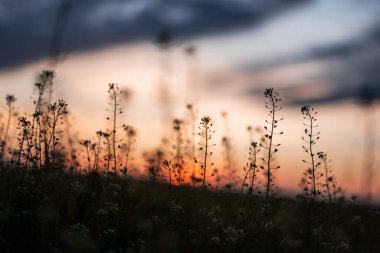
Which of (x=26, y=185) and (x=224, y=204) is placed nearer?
(x=26, y=185)

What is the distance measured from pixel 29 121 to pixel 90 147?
183cm

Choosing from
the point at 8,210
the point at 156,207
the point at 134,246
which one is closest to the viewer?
the point at 8,210

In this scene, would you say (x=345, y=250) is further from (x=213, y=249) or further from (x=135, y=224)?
Answer: (x=135, y=224)

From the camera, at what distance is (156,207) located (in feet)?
35.9

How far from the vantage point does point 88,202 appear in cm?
859

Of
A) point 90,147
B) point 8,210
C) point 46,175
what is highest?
point 90,147

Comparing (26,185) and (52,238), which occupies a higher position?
(26,185)

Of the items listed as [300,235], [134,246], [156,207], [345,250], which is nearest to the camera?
[134,246]

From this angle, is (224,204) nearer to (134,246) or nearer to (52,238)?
(134,246)

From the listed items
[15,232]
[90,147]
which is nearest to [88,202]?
[15,232]

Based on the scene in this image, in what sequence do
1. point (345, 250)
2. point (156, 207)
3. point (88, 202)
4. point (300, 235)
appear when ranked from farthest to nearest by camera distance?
point (300, 235)
point (156, 207)
point (345, 250)
point (88, 202)

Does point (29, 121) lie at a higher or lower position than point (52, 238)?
higher

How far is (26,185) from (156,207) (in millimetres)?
3157

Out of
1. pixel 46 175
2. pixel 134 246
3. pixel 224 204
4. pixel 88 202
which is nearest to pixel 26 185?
pixel 46 175
